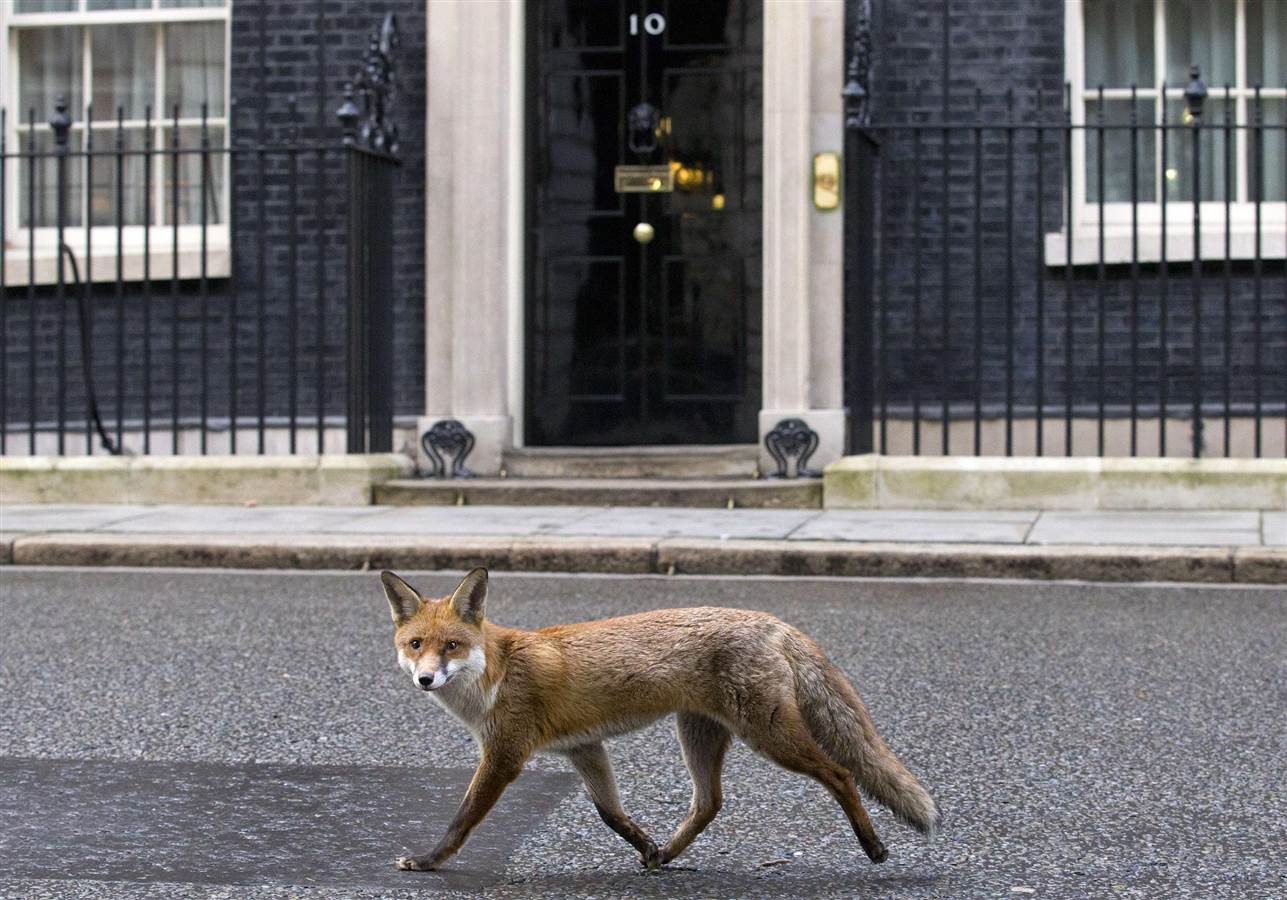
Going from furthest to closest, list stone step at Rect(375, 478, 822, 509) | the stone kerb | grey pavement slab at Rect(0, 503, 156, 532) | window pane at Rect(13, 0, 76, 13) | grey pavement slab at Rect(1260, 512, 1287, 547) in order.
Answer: window pane at Rect(13, 0, 76, 13)
the stone kerb
stone step at Rect(375, 478, 822, 509)
grey pavement slab at Rect(0, 503, 156, 532)
grey pavement slab at Rect(1260, 512, 1287, 547)

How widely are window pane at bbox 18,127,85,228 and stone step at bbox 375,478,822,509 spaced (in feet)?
12.4

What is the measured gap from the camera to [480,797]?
12.8ft

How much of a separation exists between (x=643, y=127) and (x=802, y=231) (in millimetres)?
1433

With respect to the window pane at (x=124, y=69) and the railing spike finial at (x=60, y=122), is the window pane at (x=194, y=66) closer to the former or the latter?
the window pane at (x=124, y=69)

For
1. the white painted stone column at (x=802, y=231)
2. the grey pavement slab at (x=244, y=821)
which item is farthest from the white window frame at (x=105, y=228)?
the grey pavement slab at (x=244, y=821)

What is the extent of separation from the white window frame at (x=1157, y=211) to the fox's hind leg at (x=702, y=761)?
906 centimetres

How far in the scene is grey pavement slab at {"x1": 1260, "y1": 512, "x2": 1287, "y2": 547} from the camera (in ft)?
31.0

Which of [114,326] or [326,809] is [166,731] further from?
[114,326]

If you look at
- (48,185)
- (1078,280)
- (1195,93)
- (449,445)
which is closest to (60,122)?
(48,185)

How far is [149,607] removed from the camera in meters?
8.35

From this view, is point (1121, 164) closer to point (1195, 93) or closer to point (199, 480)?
point (1195, 93)

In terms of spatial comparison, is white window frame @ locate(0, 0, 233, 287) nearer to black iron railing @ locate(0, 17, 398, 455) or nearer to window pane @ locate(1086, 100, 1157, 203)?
black iron railing @ locate(0, 17, 398, 455)

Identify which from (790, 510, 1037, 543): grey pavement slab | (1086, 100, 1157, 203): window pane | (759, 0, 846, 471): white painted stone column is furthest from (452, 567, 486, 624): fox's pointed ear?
(1086, 100, 1157, 203): window pane

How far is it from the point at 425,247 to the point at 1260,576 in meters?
6.48
